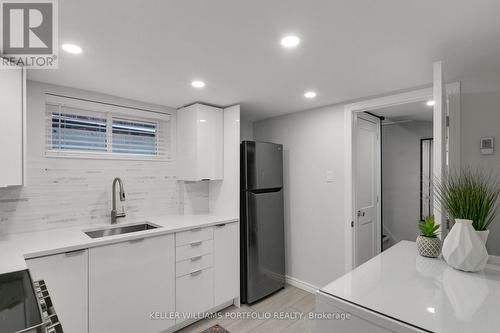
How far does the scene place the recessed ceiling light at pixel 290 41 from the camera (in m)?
1.50

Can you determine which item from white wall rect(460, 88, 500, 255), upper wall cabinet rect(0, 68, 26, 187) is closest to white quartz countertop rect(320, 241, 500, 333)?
white wall rect(460, 88, 500, 255)

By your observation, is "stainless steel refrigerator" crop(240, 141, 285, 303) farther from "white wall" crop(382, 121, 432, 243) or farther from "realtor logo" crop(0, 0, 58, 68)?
"white wall" crop(382, 121, 432, 243)

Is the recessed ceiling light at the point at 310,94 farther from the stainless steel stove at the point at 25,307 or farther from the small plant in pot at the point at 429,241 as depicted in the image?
the stainless steel stove at the point at 25,307

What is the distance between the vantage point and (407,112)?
10.9 feet

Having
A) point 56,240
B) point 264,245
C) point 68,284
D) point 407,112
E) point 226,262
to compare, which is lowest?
point 226,262

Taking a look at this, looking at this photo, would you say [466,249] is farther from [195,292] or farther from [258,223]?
[195,292]

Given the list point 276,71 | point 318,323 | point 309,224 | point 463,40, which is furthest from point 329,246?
point 463,40

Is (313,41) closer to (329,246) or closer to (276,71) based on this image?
(276,71)

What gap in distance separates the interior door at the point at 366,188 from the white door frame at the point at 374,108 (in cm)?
9

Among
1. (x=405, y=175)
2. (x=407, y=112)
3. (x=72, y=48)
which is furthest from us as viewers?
(x=405, y=175)

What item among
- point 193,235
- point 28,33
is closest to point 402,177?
point 193,235

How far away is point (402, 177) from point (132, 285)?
13.1ft

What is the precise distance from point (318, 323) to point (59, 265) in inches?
66.9

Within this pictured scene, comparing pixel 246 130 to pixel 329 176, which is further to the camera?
pixel 246 130
